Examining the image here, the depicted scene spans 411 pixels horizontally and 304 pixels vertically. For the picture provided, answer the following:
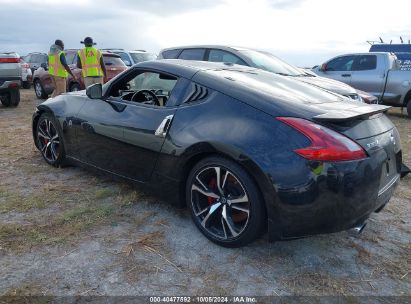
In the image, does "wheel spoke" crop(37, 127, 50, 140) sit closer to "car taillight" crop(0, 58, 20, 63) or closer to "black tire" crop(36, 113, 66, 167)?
"black tire" crop(36, 113, 66, 167)

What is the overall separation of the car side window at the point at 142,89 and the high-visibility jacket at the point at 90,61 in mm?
5072

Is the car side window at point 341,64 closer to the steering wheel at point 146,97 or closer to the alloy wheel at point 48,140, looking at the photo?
the steering wheel at point 146,97

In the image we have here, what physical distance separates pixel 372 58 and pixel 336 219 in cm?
911

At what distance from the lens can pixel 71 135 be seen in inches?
162

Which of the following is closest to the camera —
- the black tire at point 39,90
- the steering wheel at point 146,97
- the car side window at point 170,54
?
the steering wheel at point 146,97

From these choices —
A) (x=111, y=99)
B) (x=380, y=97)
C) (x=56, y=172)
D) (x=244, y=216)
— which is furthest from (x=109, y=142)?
(x=380, y=97)

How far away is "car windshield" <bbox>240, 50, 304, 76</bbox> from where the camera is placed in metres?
6.86

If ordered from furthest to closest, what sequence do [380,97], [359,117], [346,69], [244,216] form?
[346,69] → [380,97] → [244,216] → [359,117]

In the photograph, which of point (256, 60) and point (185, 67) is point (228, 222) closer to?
point (185, 67)

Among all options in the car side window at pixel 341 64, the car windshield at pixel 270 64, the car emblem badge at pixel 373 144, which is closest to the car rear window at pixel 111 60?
the car windshield at pixel 270 64

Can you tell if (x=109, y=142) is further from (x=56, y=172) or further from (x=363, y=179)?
(x=363, y=179)

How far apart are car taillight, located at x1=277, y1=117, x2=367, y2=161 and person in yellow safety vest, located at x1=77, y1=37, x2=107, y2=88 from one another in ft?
24.3

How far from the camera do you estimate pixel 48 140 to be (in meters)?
4.61

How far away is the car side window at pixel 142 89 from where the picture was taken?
371 cm
